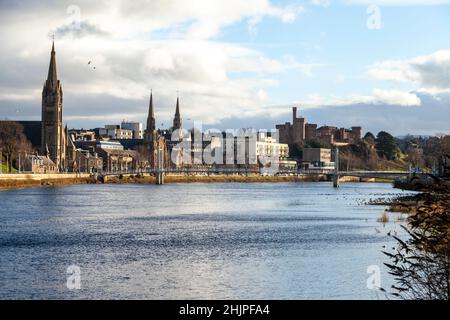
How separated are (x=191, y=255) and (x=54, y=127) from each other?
15679 cm

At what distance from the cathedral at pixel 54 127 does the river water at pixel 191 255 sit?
118678mm

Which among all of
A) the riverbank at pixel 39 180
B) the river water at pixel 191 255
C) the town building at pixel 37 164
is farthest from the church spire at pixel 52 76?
the river water at pixel 191 255

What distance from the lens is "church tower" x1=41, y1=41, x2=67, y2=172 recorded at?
18250 cm

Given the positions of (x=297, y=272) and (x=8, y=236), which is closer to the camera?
(x=297, y=272)

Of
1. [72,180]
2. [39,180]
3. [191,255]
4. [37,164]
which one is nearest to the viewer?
[191,255]

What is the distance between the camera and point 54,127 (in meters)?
189

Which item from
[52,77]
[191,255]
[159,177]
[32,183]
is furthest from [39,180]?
[191,255]

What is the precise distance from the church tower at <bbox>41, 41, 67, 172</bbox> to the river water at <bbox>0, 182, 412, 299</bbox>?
118661 mm

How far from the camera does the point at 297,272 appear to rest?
3266 centimetres

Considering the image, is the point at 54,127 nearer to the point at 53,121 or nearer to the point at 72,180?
the point at 53,121

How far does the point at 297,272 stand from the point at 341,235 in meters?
15.5
